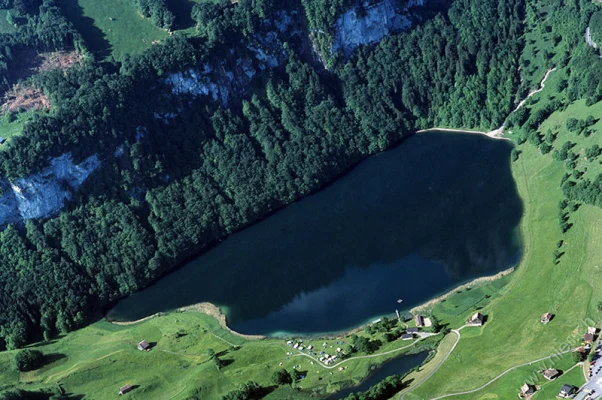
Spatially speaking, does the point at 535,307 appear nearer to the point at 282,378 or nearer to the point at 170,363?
the point at 282,378

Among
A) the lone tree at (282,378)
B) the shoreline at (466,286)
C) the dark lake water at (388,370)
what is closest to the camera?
the dark lake water at (388,370)

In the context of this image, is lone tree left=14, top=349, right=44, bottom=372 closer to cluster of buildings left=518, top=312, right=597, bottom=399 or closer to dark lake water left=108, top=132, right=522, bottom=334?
dark lake water left=108, top=132, right=522, bottom=334

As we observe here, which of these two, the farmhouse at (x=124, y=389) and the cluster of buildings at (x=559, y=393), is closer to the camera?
the cluster of buildings at (x=559, y=393)

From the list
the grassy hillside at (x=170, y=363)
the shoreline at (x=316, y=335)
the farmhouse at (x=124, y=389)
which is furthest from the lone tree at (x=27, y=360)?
the farmhouse at (x=124, y=389)

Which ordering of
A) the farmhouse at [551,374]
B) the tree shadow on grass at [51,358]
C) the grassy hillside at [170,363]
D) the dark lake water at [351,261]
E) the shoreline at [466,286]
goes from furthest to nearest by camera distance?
the dark lake water at [351,261], the tree shadow on grass at [51,358], the shoreline at [466,286], the grassy hillside at [170,363], the farmhouse at [551,374]

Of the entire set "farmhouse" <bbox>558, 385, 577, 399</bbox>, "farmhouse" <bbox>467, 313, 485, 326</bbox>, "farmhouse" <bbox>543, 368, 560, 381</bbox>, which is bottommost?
"farmhouse" <bbox>558, 385, 577, 399</bbox>

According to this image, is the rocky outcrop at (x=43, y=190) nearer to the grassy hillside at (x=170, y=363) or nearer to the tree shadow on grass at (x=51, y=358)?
the grassy hillside at (x=170, y=363)

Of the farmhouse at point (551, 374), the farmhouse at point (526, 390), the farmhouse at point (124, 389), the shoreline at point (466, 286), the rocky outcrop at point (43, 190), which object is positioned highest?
the rocky outcrop at point (43, 190)

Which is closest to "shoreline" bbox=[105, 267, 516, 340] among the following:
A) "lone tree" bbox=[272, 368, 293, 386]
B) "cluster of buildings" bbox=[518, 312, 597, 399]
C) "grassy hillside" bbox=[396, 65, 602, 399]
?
"grassy hillside" bbox=[396, 65, 602, 399]
